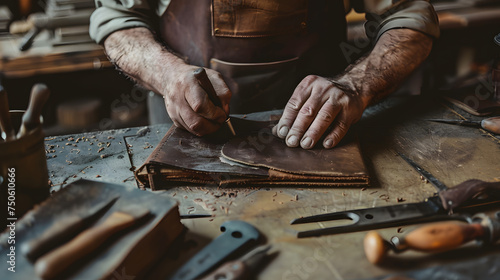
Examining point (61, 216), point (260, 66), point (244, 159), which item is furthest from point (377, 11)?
point (61, 216)

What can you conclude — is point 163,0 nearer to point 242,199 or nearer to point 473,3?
point 242,199

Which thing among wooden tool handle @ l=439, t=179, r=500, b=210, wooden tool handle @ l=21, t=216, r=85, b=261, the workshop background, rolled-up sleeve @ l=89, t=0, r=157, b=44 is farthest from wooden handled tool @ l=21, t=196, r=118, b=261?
the workshop background

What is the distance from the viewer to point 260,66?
77.3 inches

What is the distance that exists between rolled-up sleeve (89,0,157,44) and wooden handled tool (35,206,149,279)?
131 cm

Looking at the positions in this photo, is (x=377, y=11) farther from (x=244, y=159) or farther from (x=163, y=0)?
(x=244, y=159)

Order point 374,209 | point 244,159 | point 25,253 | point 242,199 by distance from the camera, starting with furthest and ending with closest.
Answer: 1. point 244,159
2. point 242,199
3. point 374,209
4. point 25,253

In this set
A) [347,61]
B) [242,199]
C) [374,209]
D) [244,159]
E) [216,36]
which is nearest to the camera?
[374,209]

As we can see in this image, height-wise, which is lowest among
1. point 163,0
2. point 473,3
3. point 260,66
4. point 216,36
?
point 473,3

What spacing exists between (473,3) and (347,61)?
2.60m

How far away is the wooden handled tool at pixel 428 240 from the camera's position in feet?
3.01

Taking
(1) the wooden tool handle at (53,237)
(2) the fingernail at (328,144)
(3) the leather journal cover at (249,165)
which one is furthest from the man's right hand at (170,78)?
(1) the wooden tool handle at (53,237)

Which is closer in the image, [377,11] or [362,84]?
[362,84]

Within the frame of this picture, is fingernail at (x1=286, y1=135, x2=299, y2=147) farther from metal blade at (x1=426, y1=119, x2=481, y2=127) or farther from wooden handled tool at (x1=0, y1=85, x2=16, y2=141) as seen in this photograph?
wooden handled tool at (x1=0, y1=85, x2=16, y2=141)

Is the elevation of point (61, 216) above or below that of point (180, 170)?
above
